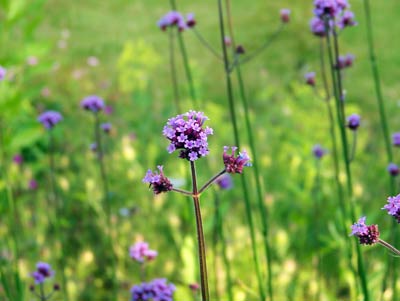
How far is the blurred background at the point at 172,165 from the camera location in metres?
2.44

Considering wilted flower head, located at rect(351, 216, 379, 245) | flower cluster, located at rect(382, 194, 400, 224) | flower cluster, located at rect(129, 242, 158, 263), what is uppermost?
flower cluster, located at rect(129, 242, 158, 263)

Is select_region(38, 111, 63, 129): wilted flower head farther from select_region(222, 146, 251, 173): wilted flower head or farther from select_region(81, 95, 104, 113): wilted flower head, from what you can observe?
select_region(222, 146, 251, 173): wilted flower head

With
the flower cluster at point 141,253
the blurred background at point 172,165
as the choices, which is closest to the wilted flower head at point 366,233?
the blurred background at point 172,165

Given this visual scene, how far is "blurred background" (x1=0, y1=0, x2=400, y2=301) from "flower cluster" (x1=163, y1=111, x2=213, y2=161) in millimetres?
676

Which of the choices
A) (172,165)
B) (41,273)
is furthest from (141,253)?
(172,165)

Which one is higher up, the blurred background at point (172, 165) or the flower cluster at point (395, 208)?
the blurred background at point (172, 165)

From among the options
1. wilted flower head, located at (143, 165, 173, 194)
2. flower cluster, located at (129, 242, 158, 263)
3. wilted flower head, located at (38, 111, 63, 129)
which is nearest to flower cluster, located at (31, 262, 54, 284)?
flower cluster, located at (129, 242, 158, 263)

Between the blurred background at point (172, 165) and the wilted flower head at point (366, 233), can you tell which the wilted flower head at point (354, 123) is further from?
the wilted flower head at point (366, 233)

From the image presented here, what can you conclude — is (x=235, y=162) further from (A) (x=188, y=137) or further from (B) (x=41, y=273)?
(B) (x=41, y=273)

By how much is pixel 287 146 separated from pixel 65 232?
1324mm

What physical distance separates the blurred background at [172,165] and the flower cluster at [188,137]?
0.68 m

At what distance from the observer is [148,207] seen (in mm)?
3234

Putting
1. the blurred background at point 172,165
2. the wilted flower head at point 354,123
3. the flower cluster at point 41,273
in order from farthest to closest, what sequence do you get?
the blurred background at point 172,165
the flower cluster at point 41,273
the wilted flower head at point 354,123

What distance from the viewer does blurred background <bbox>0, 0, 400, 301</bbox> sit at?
2436mm
